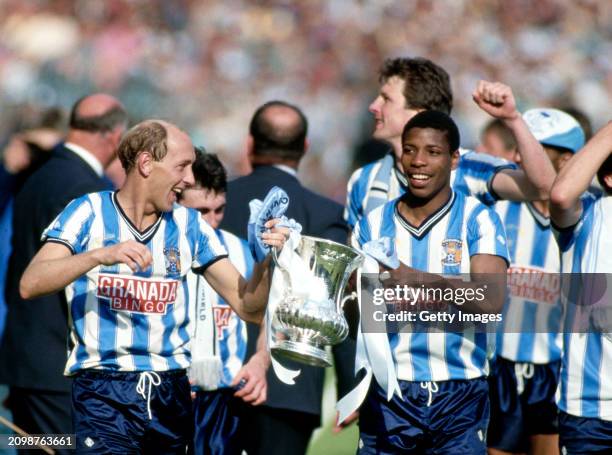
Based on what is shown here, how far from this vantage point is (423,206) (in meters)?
4.18

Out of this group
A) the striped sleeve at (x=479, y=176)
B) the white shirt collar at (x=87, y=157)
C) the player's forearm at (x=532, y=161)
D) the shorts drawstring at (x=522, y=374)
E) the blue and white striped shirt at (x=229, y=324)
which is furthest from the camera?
the white shirt collar at (x=87, y=157)

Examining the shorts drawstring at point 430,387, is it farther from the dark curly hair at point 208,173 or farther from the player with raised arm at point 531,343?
the dark curly hair at point 208,173

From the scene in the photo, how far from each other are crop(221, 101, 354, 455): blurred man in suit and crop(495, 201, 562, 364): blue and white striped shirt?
0.87 m

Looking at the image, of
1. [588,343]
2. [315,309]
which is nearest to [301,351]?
[315,309]

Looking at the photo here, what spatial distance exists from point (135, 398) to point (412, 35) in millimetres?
10366

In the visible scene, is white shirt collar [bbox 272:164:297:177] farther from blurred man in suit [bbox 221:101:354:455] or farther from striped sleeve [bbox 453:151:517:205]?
striped sleeve [bbox 453:151:517:205]

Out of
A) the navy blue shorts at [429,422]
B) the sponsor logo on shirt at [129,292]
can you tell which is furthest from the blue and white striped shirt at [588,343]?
the sponsor logo on shirt at [129,292]

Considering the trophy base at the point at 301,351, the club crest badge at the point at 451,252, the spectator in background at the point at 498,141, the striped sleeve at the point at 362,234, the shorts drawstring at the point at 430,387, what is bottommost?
the shorts drawstring at the point at 430,387

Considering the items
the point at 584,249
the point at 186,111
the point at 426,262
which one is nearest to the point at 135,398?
the point at 426,262

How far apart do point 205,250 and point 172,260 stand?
0.17 m

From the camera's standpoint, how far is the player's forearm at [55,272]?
3711mm

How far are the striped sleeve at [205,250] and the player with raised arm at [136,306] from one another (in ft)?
0.15

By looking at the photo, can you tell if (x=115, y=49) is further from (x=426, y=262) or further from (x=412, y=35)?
(x=426, y=262)

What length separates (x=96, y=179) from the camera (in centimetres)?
606
